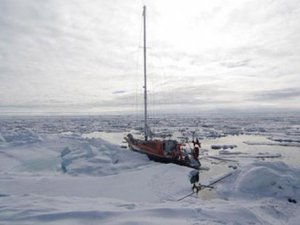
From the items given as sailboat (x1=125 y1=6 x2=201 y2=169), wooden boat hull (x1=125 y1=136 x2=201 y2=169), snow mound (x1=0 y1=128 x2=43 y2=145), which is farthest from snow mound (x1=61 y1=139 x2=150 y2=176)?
snow mound (x1=0 y1=128 x2=43 y2=145)

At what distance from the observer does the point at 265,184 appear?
1019 cm

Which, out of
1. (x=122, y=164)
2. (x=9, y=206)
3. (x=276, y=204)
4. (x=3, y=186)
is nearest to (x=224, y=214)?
(x=276, y=204)

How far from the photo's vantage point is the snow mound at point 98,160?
520 inches

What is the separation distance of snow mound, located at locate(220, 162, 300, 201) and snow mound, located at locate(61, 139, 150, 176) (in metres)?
4.85

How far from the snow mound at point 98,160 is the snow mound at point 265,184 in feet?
15.9

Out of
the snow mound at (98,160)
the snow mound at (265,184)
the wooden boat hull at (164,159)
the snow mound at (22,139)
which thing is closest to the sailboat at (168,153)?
the wooden boat hull at (164,159)

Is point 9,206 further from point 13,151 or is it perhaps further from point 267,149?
point 267,149

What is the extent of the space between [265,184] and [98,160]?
285 inches

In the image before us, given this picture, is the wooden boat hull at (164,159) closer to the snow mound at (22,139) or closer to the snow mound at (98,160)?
the snow mound at (98,160)

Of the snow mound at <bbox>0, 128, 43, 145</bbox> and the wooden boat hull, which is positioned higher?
the snow mound at <bbox>0, 128, 43, 145</bbox>

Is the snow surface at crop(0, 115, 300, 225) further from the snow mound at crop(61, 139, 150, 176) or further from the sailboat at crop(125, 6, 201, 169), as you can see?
the sailboat at crop(125, 6, 201, 169)

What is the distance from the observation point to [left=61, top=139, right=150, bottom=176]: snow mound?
1320 cm

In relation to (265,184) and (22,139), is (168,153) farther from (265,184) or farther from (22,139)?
(22,139)

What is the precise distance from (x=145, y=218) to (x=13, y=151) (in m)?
11.9
